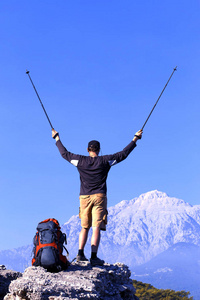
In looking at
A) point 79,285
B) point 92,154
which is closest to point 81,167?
point 92,154

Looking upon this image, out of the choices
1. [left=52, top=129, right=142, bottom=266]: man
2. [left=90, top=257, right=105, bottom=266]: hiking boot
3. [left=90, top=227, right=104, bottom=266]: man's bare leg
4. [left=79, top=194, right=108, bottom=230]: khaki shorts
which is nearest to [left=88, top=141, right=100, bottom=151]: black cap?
[left=52, top=129, right=142, bottom=266]: man

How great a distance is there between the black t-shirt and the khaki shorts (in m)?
0.14

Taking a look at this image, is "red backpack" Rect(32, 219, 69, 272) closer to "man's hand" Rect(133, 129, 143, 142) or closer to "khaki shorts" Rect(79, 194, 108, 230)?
"khaki shorts" Rect(79, 194, 108, 230)

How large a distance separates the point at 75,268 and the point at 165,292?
55.1 metres

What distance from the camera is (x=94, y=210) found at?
32.0ft

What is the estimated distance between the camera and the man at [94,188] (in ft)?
31.9

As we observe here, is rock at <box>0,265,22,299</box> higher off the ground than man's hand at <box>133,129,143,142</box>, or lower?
lower

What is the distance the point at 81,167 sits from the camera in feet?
32.7

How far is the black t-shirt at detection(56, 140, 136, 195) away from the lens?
980 centimetres

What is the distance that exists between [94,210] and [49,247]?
157 centimetres

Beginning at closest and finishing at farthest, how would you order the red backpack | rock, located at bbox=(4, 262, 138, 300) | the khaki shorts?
rock, located at bbox=(4, 262, 138, 300), the red backpack, the khaki shorts

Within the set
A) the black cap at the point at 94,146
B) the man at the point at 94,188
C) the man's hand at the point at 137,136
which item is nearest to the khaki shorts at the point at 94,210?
the man at the point at 94,188

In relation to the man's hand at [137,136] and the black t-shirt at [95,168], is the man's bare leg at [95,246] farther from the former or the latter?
the man's hand at [137,136]

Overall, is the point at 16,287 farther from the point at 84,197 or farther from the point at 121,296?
the point at 121,296
